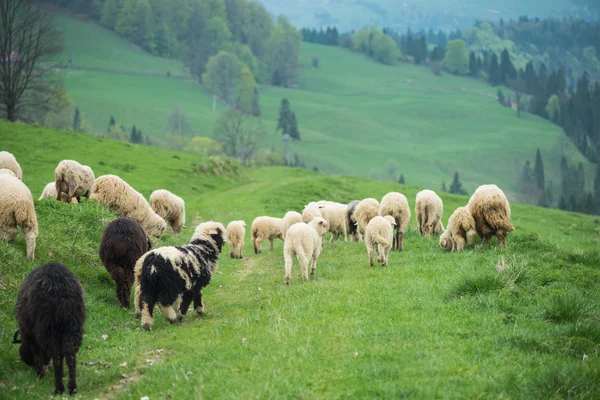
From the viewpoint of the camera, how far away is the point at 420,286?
12203 millimetres

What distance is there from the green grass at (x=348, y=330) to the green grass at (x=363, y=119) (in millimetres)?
98191

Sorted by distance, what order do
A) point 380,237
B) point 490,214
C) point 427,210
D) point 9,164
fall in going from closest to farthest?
1. point 380,237
2. point 490,214
3. point 9,164
4. point 427,210

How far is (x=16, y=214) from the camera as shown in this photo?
1334 centimetres

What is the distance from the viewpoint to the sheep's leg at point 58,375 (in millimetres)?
8523

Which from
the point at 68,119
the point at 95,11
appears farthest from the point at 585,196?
the point at 95,11

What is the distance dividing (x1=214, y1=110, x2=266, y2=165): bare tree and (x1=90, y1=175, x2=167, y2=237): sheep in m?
73.0

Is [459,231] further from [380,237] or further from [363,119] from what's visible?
[363,119]

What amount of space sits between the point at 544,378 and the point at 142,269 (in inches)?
287

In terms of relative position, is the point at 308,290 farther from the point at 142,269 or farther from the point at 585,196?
the point at 585,196

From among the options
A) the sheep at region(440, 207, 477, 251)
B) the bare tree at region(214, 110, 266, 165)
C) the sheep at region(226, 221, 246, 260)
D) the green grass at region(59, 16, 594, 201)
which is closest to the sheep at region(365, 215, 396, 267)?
the sheep at region(440, 207, 477, 251)

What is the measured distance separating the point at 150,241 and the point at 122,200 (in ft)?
15.7

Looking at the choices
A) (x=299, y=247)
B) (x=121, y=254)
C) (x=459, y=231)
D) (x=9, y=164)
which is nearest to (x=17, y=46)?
(x=9, y=164)

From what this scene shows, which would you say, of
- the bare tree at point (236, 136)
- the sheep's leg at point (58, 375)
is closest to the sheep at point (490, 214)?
the sheep's leg at point (58, 375)

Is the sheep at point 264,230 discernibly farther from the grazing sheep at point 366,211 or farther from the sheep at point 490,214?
the sheep at point 490,214
